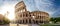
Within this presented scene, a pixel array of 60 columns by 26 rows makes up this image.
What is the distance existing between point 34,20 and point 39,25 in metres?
0.09

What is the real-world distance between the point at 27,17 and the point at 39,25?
0.58ft

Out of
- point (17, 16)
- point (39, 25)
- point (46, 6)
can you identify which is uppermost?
point (46, 6)

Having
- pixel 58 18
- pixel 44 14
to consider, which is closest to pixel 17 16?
pixel 44 14

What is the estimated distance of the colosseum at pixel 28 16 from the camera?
6.17 feet

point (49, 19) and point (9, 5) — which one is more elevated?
point (9, 5)

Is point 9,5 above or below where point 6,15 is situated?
above

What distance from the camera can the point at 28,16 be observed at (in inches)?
74.6

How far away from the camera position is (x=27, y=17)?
1.89 m

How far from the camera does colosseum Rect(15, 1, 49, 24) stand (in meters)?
1.88

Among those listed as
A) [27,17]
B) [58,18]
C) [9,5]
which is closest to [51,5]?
[58,18]

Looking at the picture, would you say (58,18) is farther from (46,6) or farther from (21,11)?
(21,11)

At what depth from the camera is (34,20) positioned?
6.19 feet

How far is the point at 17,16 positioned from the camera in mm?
1897

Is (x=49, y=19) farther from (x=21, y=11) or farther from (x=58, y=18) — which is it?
(x=21, y=11)
